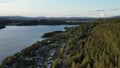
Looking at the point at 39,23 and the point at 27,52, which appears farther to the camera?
the point at 39,23

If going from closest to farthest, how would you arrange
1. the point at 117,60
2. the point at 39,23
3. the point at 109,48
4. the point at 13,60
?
the point at 117,60
the point at 109,48
the point at 13,60
the point at 39,23

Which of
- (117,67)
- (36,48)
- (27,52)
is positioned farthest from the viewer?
(36,48)

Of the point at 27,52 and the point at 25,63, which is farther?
the point at 27,52

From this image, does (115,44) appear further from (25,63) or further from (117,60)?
(25,63)

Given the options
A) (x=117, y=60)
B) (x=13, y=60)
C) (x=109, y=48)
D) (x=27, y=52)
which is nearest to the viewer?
(x=117, y=60)

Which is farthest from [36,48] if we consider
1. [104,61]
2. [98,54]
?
[104,61]

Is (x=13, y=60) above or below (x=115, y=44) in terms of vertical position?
below

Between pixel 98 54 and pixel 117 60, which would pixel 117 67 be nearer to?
pixel 117 60

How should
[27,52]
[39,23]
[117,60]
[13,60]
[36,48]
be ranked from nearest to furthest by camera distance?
[117,60]
[13,60]
[27,52]
[36,48]
[39,23]

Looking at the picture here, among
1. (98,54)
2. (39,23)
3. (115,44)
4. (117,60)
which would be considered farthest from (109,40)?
(39,23)
